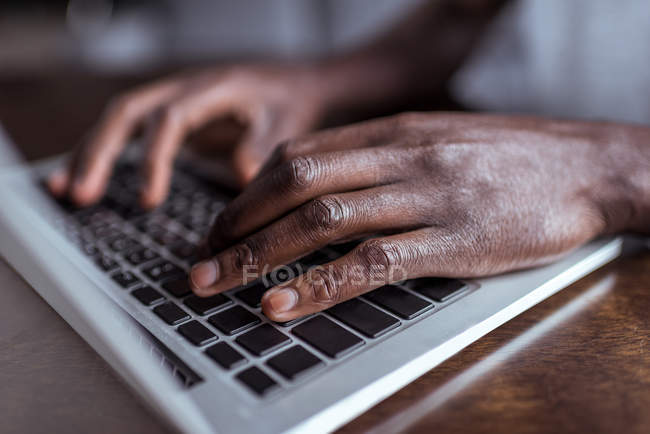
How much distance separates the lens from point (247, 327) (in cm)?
40

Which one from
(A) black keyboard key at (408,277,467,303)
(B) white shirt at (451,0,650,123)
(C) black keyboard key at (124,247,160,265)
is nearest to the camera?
(A) black keyboard key at (408,277,467,303)

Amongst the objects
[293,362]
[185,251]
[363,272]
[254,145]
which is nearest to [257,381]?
[293,362]

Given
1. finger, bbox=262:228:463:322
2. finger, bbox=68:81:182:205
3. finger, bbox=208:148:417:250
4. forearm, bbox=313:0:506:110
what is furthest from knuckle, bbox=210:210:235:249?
forearm, bbox=313:0:506:110

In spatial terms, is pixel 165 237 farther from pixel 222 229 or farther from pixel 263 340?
pixel 263 340

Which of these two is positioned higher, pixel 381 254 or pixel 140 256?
pixel 381 254

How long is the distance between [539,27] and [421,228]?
748mm

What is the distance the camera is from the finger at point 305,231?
1.46 ft

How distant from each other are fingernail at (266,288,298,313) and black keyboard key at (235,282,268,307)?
3 cm

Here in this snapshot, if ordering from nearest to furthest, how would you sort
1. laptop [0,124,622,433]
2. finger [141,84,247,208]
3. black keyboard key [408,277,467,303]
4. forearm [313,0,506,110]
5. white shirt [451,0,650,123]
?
laptop [0,124,622,433] → black keyboard key [408,277,467,303] → finger [141,84,247,208] → white shirt [451,0,650,123] → forearm [313,0,506,110]

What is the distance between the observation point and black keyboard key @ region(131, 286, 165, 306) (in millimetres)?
445

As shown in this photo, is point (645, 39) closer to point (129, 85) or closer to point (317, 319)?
point (317, 319)

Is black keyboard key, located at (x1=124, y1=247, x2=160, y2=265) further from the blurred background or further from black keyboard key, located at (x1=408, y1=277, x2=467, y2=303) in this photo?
the blurred background

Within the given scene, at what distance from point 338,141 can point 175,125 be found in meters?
0.35

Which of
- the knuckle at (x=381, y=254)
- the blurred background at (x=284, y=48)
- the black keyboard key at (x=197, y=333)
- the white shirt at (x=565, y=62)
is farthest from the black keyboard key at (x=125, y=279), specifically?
the white shirt at (x=565, y=62)
